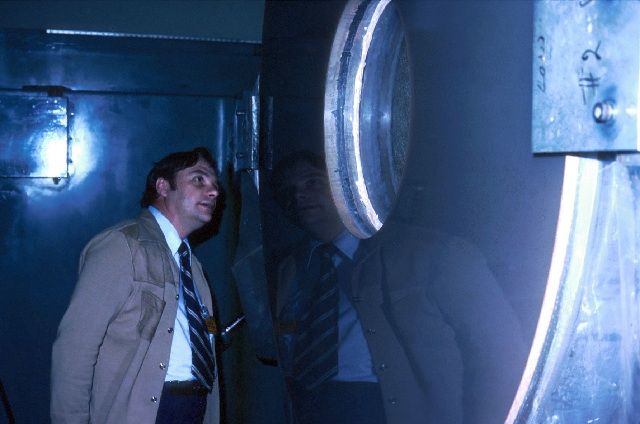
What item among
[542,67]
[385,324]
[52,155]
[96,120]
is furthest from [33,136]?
[542,67]

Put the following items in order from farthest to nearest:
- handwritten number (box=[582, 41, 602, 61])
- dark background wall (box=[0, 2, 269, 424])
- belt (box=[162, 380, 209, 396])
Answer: dark background wall (box=[0, 2, 269, 424]) < belt (box=[162, 380, 209, 396]) < handwritten number (box=[582, 41, 602, 61])

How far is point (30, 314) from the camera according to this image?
2.36 m

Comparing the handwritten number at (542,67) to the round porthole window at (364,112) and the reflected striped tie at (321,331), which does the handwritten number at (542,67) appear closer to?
the round porthole window at (364,112)

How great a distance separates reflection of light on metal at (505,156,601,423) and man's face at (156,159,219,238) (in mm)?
1697

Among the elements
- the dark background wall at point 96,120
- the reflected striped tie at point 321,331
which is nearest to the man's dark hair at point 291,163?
the reflected striped tie at point 321,331

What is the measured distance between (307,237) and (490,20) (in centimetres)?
53

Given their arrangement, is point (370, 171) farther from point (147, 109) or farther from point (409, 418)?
point (147, 109)

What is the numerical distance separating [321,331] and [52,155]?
5.80 ft

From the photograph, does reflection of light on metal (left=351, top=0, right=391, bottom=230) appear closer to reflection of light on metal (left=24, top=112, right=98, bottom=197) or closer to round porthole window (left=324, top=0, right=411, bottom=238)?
round porthole window (left=324, top=0, right=411, bottom=238)

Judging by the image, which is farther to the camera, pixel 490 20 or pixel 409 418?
pixel 409 418

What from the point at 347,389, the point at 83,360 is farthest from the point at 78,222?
the point at 347,389

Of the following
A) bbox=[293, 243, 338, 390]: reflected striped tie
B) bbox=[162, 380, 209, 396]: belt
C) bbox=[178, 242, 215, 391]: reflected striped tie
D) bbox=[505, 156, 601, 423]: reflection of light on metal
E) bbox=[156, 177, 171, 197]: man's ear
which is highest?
bbox=[156, 177, 171, 197]: man's ear

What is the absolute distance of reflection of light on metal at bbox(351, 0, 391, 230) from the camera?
893 mm

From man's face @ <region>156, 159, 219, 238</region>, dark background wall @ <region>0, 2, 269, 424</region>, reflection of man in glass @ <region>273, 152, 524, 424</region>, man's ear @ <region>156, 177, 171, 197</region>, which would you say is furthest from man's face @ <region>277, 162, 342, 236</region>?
dark background wall @ <region>0, 2, 269, 424</region>
